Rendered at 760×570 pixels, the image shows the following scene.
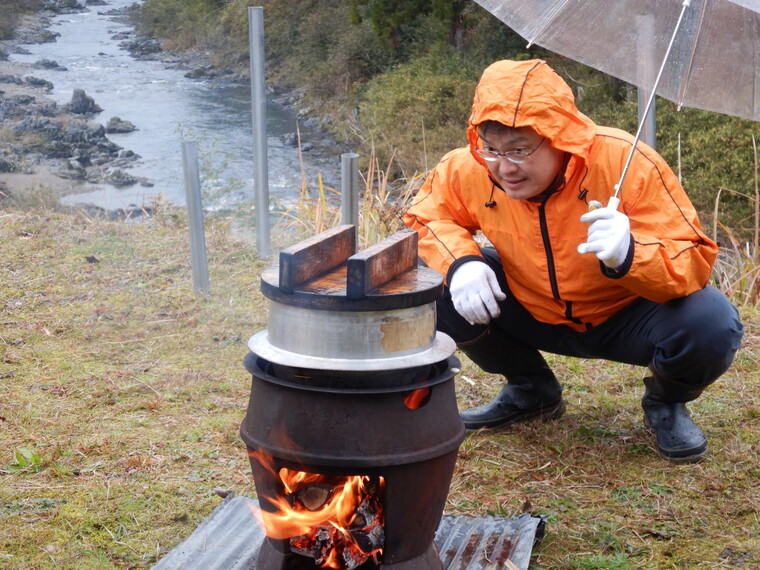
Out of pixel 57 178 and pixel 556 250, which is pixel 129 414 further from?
pixel 57 178

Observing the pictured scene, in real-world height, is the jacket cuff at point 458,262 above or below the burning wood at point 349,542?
above

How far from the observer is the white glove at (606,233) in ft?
6.75

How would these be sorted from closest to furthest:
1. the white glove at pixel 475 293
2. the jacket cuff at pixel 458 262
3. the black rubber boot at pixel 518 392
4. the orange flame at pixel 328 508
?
the orange flame at pixel 328 508 < the white glove at pixel 475 293 < the jacket cuff at pixel 458 262 < the black rubber boot at pixel 518 392

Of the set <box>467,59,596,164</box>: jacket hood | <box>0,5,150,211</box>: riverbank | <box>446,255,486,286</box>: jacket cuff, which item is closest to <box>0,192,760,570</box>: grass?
<box>446,255,486,286</box>: jacket cuff

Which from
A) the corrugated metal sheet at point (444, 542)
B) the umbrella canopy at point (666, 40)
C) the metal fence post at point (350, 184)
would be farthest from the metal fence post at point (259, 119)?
the corrugated metal sheet at point (444, 542)

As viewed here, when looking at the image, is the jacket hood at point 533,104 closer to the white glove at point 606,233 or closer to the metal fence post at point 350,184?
the white glove at point 606,233

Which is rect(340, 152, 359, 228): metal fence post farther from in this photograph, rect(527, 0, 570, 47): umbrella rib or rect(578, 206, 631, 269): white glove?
rect(578, 206, 631, 269): white glove

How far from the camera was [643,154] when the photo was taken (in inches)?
91.9

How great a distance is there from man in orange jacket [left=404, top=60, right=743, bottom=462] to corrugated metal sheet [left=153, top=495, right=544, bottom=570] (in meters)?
0.55

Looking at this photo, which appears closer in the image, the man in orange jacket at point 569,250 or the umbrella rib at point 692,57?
the man in orange jacket at point 569,250

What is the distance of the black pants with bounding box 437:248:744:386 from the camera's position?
2.41m

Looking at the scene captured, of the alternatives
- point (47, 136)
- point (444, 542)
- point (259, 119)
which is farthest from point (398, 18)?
point (444, 542)

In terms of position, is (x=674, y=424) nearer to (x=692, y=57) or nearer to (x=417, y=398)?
(x=692, y=57)

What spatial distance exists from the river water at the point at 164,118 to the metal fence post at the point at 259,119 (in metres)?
2.53
